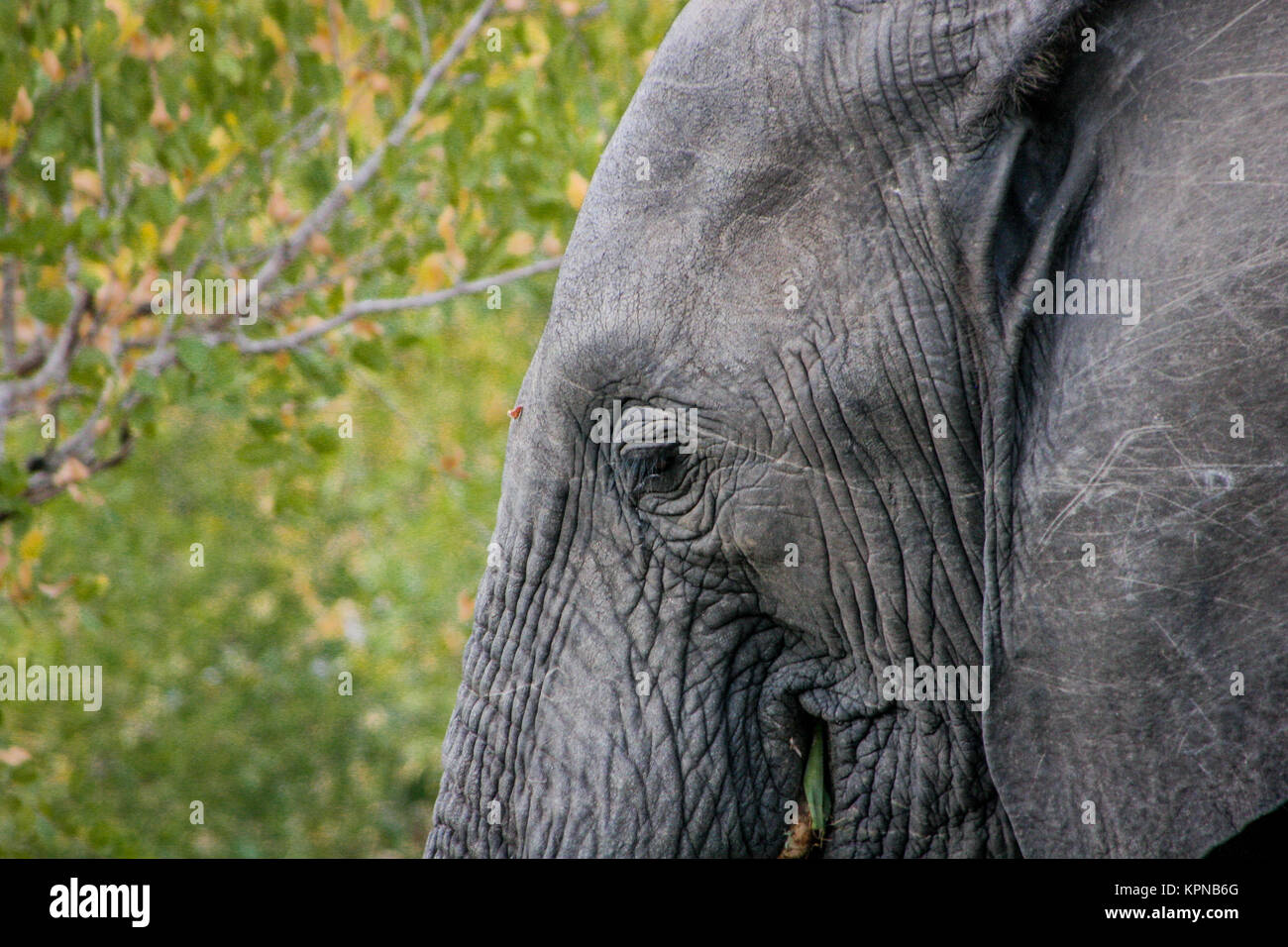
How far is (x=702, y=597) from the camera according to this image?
2131 millimetres

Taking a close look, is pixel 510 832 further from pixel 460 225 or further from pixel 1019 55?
pixel 460 225

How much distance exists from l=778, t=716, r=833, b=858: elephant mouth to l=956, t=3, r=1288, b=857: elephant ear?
351 millimetres

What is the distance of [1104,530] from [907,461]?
316 millimetres

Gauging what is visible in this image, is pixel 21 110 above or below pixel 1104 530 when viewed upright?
above

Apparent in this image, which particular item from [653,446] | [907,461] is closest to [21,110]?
[653,446]

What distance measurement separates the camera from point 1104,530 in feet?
5.80

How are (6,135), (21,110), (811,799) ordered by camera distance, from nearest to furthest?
(811,799) → (6,135) → (21,110)

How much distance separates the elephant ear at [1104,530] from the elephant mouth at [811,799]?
35cm

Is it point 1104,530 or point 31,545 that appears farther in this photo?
point 31,545

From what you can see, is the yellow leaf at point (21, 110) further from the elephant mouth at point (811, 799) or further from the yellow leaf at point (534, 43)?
the elephant mouth at point (811, 799)

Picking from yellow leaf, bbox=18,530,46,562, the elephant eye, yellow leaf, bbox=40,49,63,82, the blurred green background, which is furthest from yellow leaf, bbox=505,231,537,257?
the elephant eye

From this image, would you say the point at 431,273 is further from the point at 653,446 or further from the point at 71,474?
the point at 653,446

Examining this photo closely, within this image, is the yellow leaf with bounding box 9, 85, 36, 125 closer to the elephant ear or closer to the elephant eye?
the elephant eye

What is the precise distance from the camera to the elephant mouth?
2.17 meters
